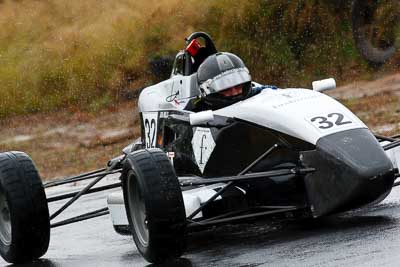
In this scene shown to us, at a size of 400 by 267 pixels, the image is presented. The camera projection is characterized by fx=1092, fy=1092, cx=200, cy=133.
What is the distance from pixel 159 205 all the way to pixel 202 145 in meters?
2.03

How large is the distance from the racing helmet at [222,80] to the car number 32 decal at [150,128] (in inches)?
45.1

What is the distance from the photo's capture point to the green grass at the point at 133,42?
24.2 m

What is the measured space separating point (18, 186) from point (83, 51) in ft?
59.5

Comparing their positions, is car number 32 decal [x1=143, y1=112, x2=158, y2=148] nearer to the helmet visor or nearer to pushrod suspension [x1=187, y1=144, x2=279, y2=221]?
the helmet visor

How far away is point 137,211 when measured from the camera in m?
8.72

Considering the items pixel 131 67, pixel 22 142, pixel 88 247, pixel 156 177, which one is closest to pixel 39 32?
pixel 131 67

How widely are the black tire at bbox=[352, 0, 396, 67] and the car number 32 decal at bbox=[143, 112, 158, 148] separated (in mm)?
11753

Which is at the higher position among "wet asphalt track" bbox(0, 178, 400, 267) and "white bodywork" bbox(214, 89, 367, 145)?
"white bodywork" bbox(214, 89, 367, 145)

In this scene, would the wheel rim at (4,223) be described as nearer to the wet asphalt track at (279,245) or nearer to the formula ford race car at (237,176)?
the formula ford race car at (237,176)

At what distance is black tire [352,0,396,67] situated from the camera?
22641 millimetres

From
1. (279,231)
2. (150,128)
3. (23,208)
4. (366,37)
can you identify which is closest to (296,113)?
Answer: (279,231)

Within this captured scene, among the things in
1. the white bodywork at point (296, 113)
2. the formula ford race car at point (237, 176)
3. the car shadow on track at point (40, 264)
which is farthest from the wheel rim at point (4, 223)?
the white bodywork at point (296, 113)

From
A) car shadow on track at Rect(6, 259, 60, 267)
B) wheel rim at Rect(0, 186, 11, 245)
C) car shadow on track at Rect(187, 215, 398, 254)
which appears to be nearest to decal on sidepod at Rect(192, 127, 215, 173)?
car shadow on track at Rect(187, 215, 398, 254)

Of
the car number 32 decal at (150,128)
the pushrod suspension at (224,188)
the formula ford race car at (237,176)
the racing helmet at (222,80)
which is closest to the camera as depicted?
the formula ford race car at (237,176)
